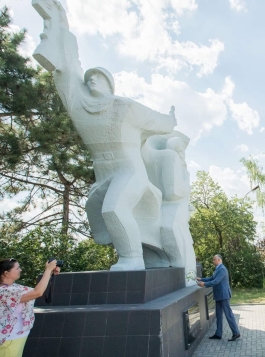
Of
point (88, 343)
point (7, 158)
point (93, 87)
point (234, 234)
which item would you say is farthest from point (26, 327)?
Result: point (234, 234)

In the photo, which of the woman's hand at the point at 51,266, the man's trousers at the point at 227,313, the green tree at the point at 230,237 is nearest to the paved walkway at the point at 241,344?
the man's trousers at the point at 227,313

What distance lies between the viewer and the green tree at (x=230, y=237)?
15.7 meters

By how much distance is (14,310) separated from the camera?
7.43 ft

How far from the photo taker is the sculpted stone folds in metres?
4.41

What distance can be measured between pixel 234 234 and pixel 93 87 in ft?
40.5

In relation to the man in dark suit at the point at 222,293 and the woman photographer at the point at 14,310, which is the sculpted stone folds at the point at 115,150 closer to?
the man in dark suit at the point at 222,293

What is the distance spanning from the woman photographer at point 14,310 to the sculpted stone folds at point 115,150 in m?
1.99

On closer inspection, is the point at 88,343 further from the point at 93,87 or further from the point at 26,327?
the point at 93,87

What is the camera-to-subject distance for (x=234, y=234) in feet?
51.5

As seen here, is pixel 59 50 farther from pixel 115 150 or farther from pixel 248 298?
pixel 248 298

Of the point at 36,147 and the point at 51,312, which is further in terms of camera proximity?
the point at 36,147

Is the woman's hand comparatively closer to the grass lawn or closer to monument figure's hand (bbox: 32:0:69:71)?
monument figure's hand (bbox: 32:0:69:71)

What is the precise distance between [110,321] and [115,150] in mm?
2213

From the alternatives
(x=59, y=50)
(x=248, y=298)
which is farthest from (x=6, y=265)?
(x=248, y=298)
